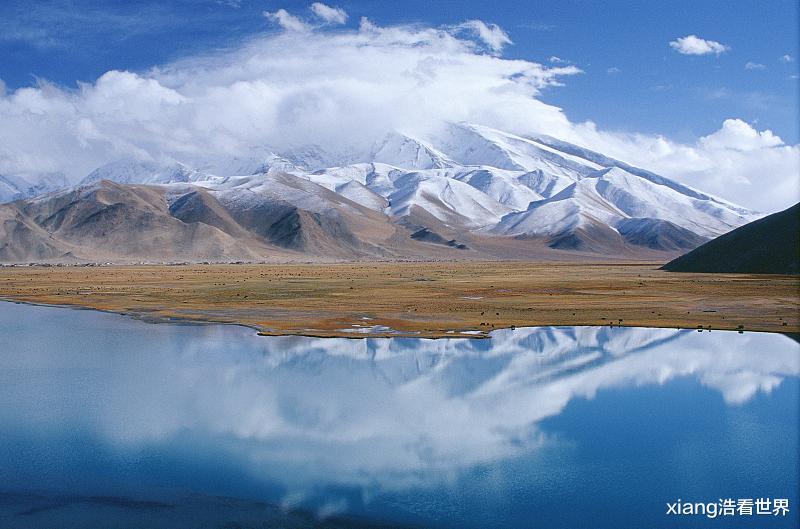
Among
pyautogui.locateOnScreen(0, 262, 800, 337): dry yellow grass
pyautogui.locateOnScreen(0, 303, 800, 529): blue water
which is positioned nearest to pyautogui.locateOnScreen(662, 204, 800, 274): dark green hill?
pyautogui.locateOnScreen(0, 262, 800, 337): dry yellow grass

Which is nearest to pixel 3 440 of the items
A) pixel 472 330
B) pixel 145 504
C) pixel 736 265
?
pixel 145 504

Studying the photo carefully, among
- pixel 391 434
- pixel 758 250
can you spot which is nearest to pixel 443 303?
pixel 391 434

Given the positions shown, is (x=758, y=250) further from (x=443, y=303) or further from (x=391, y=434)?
(x=391, y=434)

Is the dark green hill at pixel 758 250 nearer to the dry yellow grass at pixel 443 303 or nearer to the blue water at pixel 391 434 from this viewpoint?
the dry yellow grass at pixel 443 303

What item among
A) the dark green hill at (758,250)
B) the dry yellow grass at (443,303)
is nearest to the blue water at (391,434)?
the dry yellow grass at (443,303)

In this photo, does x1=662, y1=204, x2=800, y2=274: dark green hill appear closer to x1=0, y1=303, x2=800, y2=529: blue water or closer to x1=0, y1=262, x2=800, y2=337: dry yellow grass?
x1=0, y1=262, x2=800, y2=337: dry yellow grass

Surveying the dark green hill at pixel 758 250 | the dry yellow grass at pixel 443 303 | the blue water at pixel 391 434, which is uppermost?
the dark green hill at pixel 758 250
